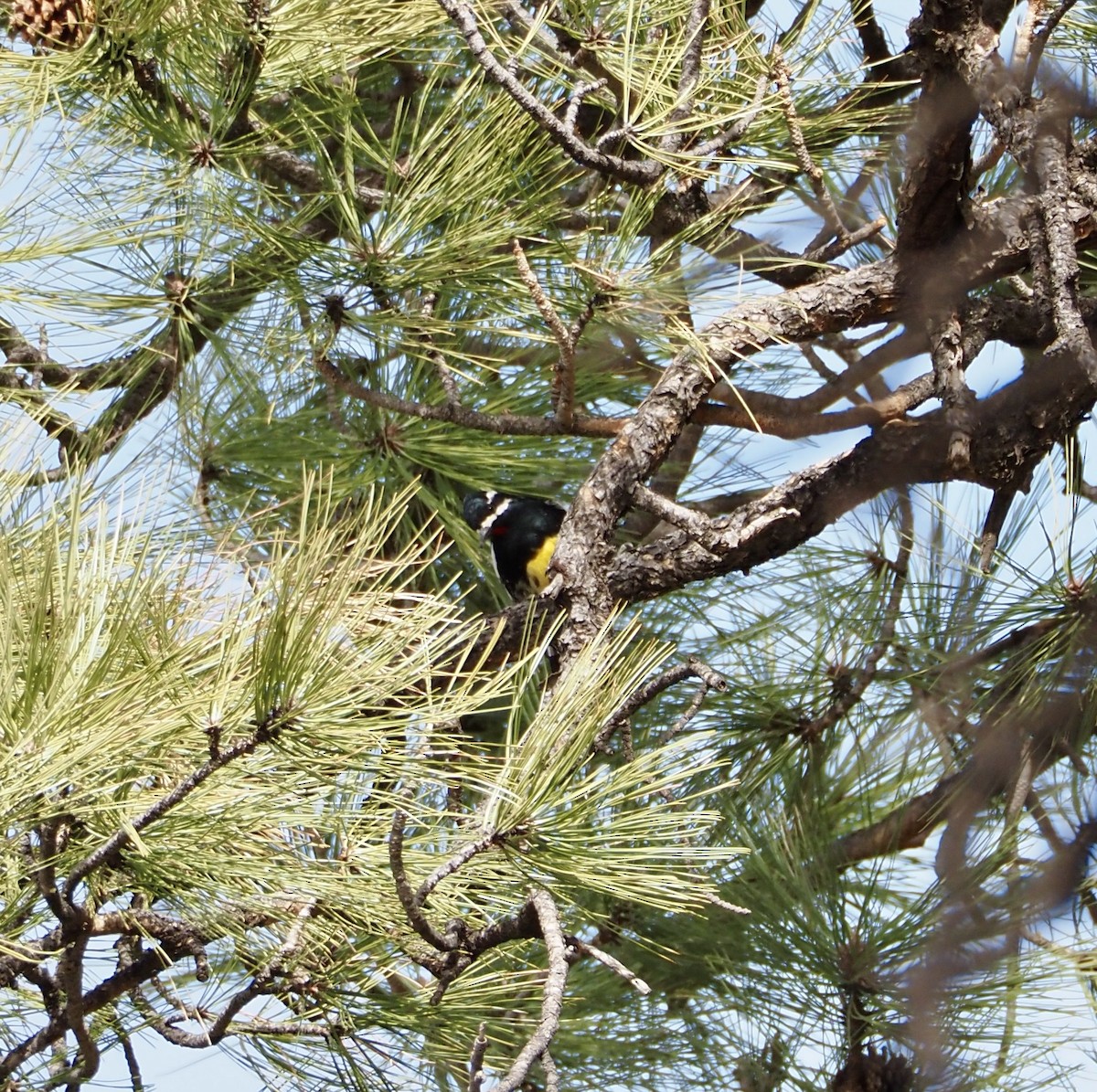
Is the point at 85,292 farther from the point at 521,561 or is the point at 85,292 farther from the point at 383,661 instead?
the point at 521,561

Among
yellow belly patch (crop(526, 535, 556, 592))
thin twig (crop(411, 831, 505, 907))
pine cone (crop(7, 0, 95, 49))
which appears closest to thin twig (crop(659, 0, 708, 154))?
pine cone (crop(7, 0, 95, 49))

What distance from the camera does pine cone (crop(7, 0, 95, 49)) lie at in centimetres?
130

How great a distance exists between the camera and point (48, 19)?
1.31 m

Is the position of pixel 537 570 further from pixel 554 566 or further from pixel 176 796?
pixel 176 796

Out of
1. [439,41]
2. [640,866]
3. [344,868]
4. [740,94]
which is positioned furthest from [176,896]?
[439,41]

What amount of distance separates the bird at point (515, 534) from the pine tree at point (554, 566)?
0.05 meters

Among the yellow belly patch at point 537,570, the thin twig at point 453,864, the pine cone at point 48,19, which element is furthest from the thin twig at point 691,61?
the yellow belly patch at point 537,570

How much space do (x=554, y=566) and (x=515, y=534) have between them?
772 millimetres

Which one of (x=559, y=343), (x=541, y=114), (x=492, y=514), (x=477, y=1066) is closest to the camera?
(x=477, y=1066)

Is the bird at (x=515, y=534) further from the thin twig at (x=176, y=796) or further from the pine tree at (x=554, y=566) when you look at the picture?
the thin twig at (x=176, y=796)

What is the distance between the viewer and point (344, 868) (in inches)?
39.2

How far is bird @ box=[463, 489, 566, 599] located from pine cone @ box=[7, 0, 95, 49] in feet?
2.47

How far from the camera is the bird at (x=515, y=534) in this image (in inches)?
73.5

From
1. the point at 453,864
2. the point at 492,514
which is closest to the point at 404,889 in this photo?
the point at 453,864
